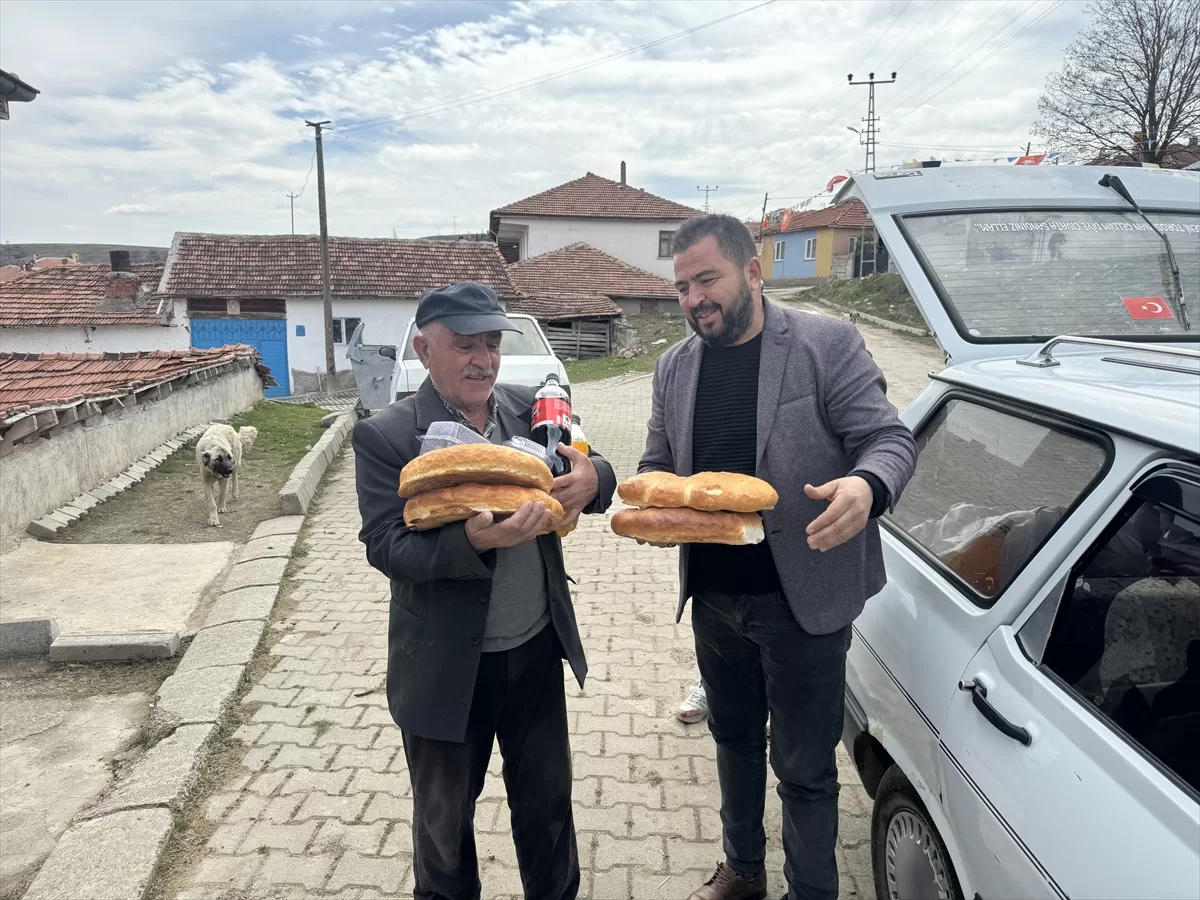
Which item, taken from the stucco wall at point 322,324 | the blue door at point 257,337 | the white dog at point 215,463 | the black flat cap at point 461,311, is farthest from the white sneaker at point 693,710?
the blue door at point 257,337

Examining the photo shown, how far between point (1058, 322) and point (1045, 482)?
1.21 m

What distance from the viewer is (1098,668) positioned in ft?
6.97

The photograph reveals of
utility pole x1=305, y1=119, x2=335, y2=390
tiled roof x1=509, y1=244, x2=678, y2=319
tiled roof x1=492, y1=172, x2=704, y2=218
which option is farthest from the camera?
tiled roof x1=492, y1=172, x2=704, y2=218

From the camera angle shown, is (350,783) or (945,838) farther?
(350,783)

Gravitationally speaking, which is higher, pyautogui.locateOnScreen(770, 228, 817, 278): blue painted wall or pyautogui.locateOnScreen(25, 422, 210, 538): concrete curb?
pyautogui.locateOnScreen(770, 228, 817, 278): blue painted wall

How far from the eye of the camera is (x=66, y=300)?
3123 cm

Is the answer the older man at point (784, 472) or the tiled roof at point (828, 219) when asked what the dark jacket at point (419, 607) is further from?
the tiled roof at point (828, 219)

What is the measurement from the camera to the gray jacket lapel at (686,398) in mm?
2566

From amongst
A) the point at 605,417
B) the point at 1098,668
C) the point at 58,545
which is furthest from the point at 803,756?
the point at 605,417

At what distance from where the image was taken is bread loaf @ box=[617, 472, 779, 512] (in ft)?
6.97

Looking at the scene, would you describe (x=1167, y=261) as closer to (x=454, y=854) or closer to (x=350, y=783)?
(x=454, y=854)

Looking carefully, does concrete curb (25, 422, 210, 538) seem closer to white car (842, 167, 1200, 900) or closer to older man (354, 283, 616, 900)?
older man (354, 283, 616, 900)

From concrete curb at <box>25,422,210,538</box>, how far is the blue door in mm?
22613

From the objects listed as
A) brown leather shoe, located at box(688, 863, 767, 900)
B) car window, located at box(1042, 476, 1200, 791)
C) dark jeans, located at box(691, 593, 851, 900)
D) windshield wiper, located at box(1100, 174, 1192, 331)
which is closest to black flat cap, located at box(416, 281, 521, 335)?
dark jeans, located at box(691, 593, 851, 900)
